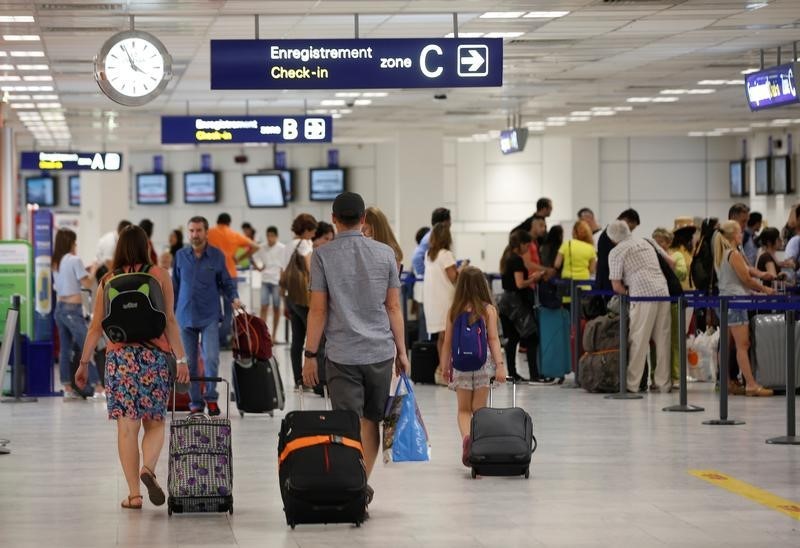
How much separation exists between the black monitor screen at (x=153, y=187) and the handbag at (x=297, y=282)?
22908mm

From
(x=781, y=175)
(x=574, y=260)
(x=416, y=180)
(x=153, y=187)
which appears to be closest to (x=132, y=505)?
(x=574, y=260)

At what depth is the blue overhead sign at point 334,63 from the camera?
12023 mm

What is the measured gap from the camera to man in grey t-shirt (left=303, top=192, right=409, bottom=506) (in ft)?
22.9

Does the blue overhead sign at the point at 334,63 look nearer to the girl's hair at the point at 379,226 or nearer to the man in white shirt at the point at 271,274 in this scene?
the girl's hair at the point at 379,226

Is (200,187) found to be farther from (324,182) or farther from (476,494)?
(476,494)

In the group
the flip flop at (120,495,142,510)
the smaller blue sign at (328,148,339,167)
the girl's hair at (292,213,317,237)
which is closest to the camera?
the flip flop at (120,495,142,510)

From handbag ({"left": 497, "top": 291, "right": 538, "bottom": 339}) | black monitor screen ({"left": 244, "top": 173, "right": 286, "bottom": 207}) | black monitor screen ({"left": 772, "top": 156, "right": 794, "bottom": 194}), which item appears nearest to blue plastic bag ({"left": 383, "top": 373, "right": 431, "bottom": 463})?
handbag ({"left": 497, "top": 291, "right": 538, "bottom": 339})

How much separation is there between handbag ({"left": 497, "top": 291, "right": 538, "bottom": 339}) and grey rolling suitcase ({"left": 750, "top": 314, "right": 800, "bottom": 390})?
2447 mm

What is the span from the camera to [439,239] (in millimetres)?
13516

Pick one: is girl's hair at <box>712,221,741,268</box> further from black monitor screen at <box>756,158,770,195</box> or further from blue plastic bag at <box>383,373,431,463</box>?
black monitor screen at <box>756,158,770,195</box>

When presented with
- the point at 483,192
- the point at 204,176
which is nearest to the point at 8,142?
the point at 204,176

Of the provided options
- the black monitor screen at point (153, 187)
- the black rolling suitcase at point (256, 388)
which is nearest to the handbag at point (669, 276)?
the black rolling suitcase at point (256, 388)

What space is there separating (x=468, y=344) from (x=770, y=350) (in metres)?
5.39

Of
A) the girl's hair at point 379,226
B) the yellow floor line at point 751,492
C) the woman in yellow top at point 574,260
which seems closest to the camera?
the yellow floor line at point 751,492
